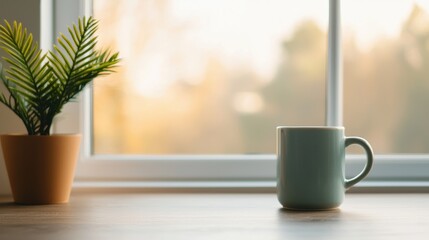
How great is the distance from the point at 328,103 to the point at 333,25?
17 cm

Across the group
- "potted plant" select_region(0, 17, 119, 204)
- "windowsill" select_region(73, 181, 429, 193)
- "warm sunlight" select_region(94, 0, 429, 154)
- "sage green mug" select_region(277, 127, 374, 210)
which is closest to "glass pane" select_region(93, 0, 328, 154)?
"warm sunlight" select_region(94, 0, 429, 154)

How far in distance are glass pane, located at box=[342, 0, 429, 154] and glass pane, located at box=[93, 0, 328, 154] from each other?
2.7 inches

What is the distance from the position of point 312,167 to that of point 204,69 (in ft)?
1.65

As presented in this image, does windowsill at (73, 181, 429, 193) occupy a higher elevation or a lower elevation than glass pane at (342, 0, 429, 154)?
lower

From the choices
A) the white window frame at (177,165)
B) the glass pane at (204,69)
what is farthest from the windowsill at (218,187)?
the glass pane at (204,69)

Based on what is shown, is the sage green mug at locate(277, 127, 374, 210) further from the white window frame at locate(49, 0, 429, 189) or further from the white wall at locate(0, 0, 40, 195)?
the white wall at locate(0, 0, 40, 195)

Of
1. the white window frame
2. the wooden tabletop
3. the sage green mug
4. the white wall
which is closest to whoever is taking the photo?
the wooden tabletop

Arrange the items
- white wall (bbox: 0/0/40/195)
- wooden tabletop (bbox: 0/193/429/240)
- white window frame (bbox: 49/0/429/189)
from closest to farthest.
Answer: wooden tabletop (bbox: 0/193/429/240), white wall (bbox: 0/0/40/195), white window frame (bbox: 49/0/429/189)

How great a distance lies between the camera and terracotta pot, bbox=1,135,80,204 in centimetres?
100

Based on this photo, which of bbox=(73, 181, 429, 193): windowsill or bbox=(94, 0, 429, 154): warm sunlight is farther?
bbox=(94, 0, 429, 154): warm sunlight

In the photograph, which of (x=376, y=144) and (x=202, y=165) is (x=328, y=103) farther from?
(x=202, y=165)

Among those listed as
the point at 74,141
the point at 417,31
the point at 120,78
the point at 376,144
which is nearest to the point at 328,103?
the point at 376,144

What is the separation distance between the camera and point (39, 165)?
3.28ft

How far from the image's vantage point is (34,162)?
3.28ft
